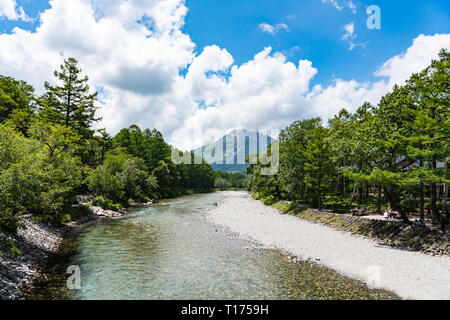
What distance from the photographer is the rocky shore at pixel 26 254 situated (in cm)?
1134

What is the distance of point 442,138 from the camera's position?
1656 cm

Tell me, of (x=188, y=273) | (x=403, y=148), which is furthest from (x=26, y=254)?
(x=403, y=148)

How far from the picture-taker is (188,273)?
14352 millimetres

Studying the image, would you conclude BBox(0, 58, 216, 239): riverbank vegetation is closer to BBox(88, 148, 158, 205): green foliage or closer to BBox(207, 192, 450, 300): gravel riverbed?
BBox(88, 148, 158, 205): green foliage

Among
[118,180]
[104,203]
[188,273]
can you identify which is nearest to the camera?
[188,273]

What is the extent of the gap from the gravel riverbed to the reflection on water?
1.11 metres

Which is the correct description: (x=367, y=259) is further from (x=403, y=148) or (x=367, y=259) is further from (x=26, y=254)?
(x=26, y=254)

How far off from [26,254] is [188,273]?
10.1m

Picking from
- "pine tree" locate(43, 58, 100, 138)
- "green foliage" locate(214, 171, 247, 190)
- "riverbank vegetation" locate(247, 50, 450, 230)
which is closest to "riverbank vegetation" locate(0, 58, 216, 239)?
"pine tree" locate(43, 58, 100, 138)

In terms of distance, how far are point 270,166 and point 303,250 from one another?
33136 millimetres

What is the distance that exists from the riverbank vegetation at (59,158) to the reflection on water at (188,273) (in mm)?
4658

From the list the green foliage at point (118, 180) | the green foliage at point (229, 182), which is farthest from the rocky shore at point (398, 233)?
the green foliage at point (229, 182)
